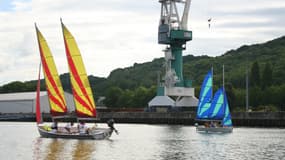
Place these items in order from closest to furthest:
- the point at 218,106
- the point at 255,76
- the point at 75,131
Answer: the point at 75,131
the point at 218,106
the point at 255,76

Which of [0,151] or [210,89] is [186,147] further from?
[210,89]

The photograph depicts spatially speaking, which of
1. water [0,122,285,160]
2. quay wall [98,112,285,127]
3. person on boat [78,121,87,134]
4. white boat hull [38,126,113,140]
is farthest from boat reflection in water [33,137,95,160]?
quay wall [98,112,285,127]

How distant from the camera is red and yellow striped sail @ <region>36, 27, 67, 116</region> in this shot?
5241cm

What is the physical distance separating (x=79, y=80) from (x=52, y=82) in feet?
12.4

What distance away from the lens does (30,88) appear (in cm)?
19175

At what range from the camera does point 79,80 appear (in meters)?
50.5

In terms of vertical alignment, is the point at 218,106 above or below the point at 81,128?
above

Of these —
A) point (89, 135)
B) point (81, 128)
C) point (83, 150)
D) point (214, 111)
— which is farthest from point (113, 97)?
point (83, 150)

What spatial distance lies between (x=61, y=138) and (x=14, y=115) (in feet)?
301

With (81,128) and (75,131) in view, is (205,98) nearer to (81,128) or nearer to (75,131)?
(75,131)

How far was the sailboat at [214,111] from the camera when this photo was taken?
66.0 m

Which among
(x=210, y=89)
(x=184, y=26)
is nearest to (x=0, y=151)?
(x=210, y=89)

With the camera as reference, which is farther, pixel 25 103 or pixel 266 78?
pixel 266 78

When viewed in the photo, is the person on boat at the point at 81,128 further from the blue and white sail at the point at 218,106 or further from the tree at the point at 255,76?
the tree at the point at 255,76
